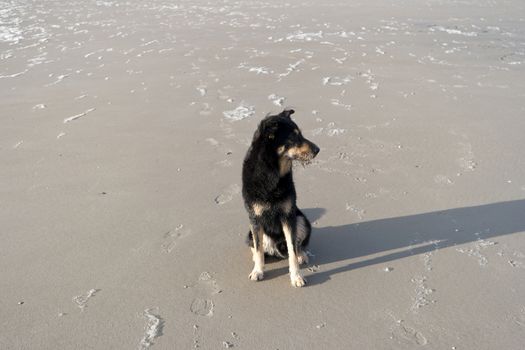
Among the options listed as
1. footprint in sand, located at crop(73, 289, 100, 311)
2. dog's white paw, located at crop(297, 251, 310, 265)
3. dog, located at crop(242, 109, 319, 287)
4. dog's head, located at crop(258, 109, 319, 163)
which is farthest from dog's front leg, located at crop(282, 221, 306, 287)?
footprint in sand, located at crop(73, 289, 100, 311)

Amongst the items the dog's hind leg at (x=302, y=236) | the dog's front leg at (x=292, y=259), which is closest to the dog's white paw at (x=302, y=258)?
the dog's hind leg at (x=302, y=236)

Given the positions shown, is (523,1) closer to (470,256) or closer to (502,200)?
(502,200)

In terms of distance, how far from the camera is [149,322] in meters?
3.55

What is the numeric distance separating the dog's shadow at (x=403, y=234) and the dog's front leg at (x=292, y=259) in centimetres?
16

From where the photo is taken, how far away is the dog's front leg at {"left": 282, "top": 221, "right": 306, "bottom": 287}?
3980 mm

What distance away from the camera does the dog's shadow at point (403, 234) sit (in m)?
4.37

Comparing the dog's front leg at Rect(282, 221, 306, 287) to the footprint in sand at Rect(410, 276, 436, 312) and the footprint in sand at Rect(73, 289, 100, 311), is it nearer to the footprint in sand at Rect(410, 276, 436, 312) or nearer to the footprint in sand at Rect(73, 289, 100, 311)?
the footprint in sand at Rect(410, 276, 436, 312)

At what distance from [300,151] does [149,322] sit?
6.03 feet

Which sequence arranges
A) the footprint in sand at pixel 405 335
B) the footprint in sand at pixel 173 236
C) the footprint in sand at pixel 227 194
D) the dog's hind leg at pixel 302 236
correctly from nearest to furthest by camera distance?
the footprint in sand at pixel 405 335, the dog's hind leg at pixel 302 236, the footprint in sand at pixel 173 236, the footprint in sand at pixel 227 194

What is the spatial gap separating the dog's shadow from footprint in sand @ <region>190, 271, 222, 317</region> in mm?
538

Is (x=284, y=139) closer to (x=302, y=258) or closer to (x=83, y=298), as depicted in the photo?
(x=302, y=258)

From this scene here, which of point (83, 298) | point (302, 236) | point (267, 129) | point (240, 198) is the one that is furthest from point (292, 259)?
point (83, 298)

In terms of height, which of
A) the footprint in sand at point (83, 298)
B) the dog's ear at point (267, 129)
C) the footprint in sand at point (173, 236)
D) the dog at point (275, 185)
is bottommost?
the footprint in sand at point (173, 236)

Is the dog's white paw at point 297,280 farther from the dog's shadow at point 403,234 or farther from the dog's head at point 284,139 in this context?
the dog's head at point 284,139
